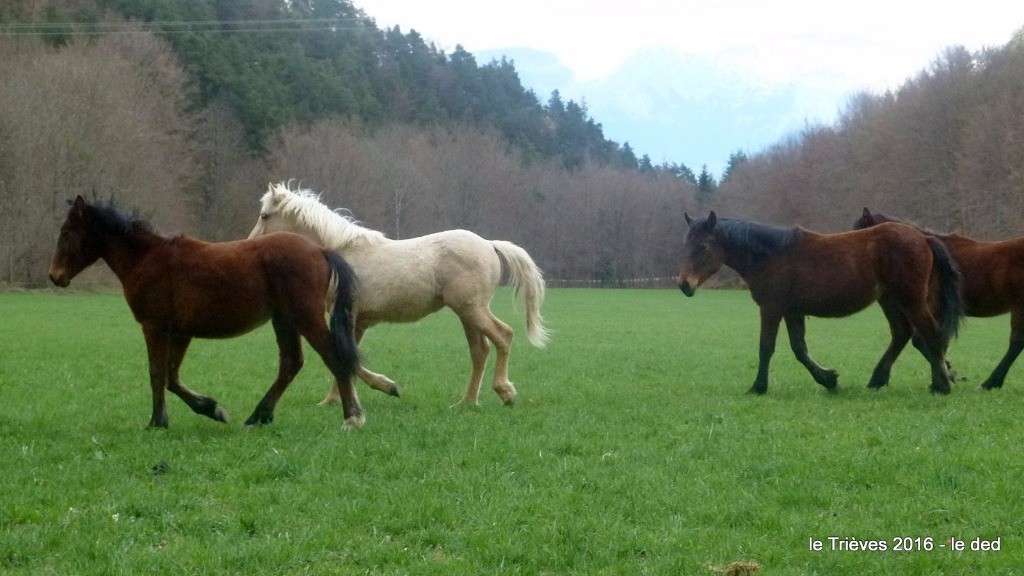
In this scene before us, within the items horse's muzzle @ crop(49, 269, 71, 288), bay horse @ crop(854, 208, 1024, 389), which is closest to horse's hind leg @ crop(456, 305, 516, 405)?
horse's muzzle @ crop(49, 269, 71, 288)

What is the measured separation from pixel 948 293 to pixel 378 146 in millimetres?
65471

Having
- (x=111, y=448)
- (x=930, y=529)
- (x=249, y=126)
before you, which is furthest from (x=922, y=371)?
(x=249, y=126)

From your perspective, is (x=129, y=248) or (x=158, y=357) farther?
(x=129, y=248)

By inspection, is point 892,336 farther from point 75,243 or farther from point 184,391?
point 75,243

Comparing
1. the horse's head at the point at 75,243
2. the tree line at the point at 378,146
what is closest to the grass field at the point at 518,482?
the horse's head at the point at 75,243

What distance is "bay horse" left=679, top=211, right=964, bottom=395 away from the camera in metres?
10.4

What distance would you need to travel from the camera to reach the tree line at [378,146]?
4300cm

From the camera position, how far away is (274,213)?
10.4m

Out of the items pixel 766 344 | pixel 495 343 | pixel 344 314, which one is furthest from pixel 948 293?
pixel 344 314

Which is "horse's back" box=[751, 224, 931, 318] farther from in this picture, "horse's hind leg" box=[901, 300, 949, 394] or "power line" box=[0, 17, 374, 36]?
"power line" box=[0, 17, 374, 36]

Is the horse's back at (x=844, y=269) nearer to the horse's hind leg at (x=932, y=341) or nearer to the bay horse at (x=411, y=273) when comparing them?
the horse's hind leg at (x=932, y=341)

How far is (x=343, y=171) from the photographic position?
207ft

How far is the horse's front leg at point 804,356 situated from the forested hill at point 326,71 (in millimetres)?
58699

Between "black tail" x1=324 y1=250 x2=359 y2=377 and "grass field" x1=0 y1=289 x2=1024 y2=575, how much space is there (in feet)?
2.19
